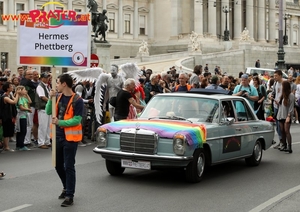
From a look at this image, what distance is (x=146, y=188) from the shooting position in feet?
36.2

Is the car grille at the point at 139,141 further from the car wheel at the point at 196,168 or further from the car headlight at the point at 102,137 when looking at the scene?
the car wheel at the point at 196,168

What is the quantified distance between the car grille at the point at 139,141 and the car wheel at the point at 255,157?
3.38m

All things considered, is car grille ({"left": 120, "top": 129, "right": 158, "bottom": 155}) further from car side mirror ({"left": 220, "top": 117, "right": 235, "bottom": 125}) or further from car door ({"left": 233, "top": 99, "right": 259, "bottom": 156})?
car door ({"left": 233, "top": 99, "right": 259, "bottom": 156})

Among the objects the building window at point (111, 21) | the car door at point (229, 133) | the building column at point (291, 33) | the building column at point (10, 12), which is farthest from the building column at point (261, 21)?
the car door at point (229, 133)

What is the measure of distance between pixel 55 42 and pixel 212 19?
2719 inches

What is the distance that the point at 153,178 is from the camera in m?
12.1

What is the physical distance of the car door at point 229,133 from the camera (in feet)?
40.5

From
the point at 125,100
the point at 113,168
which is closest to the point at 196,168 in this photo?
the point at 113,168

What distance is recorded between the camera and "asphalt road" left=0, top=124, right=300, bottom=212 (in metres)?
9.56

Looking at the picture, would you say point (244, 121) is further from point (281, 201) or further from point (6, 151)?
point (6, 151)

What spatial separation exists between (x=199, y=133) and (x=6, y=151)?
7030 millimetres

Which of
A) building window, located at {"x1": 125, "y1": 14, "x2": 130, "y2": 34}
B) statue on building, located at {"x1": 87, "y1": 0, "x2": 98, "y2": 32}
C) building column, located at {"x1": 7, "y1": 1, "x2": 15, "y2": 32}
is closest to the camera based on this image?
statue on building, located at {"x1": 87, "y1": 0, "x2": 98, "y2": 32}

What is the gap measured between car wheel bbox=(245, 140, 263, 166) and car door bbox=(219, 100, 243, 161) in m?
0.87

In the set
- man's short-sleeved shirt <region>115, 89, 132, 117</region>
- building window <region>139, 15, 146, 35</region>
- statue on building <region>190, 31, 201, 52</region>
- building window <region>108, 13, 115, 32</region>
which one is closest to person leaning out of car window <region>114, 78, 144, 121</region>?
man's short-sleeved shirt <region>115, 89, 132, 117</region>
